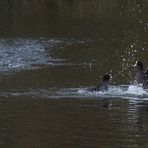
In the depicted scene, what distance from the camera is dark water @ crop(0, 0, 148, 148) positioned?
733 inches

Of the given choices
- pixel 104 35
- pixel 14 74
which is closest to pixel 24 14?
pixel 104 35

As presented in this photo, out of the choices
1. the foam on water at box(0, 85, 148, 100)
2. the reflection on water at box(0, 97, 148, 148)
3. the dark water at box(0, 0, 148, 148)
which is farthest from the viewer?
the foam on water at box(0, 85, 148, 100)

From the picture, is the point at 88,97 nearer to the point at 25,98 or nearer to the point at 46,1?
the point at 25,98

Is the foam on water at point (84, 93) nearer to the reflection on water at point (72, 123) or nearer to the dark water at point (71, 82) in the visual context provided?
the dark water at point (71, 82)

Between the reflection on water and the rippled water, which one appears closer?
the reflection on water

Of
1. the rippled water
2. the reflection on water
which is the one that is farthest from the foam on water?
the reflection on water

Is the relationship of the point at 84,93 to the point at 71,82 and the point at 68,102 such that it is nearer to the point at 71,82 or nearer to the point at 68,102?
the point at 68,102

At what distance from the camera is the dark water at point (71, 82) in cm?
1862

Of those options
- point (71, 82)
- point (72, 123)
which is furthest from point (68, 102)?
point (71, 82)

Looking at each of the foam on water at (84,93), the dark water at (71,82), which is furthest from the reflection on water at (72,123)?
the foam on water at (84,93)

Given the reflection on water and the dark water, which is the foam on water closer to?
the dark water

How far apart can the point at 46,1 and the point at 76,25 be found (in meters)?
26.8

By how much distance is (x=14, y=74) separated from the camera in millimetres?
31422

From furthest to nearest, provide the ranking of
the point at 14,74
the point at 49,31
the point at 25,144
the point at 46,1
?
1. the point at 46,1
2. the point at 49,31
3. the point at 14,74
4. the point at 25,144
